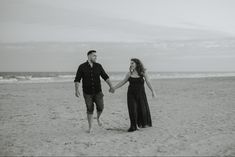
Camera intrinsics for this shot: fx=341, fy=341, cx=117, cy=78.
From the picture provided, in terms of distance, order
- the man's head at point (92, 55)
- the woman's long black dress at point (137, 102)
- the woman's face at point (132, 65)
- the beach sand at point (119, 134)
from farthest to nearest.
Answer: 1. the woman's long black dress at point (137, 102)
2. the woman's face at point (132, 65)
3. the man's head at point (92, 55)
4. the beach sand at point (119, 134)

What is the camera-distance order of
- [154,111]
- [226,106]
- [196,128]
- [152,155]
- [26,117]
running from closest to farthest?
1. [152,155]
2. [196,128]
3. [26,117]
4. [154,111]
5. [226,106]

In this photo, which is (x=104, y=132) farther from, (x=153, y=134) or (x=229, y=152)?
(x=229, y=152)

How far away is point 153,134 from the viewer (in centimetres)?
783

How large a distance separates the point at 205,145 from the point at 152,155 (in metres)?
1.30

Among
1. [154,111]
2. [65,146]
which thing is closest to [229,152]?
[65,146]

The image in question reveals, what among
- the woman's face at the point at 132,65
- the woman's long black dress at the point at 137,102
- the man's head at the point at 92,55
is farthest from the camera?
the woman's long black dress at the point at 137,102

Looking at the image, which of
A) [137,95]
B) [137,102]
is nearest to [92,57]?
[137,95]

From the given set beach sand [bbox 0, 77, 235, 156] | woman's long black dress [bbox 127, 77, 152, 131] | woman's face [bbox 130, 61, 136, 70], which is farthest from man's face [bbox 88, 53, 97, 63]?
beach sand [bbox 0, 77, 235, 156]

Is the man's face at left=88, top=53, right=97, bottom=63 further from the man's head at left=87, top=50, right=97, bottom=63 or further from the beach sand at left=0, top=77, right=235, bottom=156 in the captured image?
the beach sand at left=0, top=77, right=235, bottom=156

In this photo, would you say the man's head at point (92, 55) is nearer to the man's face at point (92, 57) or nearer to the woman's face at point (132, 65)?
the man's face at point (92, 57)

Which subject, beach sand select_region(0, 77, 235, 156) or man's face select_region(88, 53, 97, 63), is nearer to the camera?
beach sand select_region(0, 77, 235, 156)

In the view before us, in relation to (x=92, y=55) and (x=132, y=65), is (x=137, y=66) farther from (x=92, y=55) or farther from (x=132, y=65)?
(x=92, y=55)

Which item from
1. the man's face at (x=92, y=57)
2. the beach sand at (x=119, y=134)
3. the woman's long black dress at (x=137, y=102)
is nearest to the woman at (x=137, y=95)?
the woman's long black dress at (x=137, y=102)

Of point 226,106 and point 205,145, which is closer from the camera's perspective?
point 205,145
